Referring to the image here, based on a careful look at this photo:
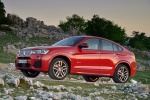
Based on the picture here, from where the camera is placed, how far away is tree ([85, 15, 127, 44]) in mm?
97625

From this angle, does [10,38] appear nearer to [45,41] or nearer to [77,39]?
[45,41]

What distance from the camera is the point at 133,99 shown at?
12906mm

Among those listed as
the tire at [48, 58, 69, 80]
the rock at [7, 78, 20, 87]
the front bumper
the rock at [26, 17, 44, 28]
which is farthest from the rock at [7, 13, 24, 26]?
the rock at [7, 78, 20, 87]

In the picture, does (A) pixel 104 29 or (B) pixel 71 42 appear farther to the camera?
(A) pixel 104 29

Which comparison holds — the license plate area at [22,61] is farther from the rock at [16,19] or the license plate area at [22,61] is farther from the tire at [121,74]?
the rock at [16,19]

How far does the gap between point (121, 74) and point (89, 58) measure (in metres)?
1.93

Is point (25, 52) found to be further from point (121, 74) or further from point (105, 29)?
point (105, 29)

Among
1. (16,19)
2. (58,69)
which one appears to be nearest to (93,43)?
(58,69)

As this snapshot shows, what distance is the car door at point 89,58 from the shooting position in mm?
15289

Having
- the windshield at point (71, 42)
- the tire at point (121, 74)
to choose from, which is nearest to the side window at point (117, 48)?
the tire at point (121, 74)

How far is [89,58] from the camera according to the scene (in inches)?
617

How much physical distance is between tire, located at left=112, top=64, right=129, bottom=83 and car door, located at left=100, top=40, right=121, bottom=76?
302 mm

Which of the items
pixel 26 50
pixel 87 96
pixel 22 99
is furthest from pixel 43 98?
pixel 26 50

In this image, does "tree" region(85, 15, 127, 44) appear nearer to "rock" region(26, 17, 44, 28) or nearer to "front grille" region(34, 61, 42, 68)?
"rock" region(26, 17, 44, 28)
